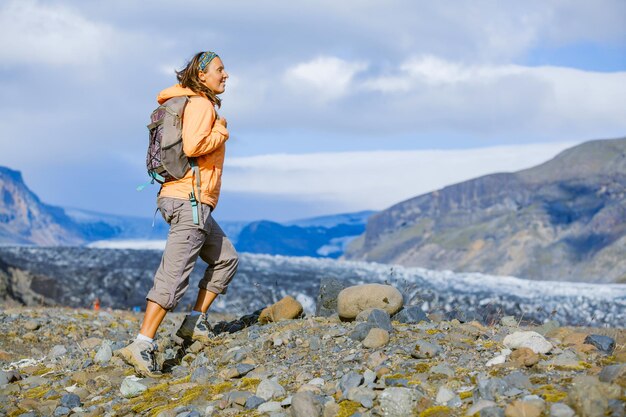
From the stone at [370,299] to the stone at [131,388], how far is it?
7.64ft

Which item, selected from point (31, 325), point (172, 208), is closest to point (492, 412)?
point (172, 208)

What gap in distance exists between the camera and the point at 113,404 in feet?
21.7

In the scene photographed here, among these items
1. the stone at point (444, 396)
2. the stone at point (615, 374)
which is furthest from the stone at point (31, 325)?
the stone at point (615, 374)

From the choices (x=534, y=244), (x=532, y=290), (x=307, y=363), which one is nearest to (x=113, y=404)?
(x=307, y=363)

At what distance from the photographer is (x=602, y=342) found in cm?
643

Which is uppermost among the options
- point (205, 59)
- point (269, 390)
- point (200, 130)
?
point (205, 59)

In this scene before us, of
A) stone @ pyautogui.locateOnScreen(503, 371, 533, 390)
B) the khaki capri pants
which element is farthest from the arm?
stone @ pyautogui.locateOnScreen(503, 371, 533, 390)

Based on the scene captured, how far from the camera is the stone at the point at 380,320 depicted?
708cm

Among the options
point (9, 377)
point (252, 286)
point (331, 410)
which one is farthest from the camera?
point (252, 286)

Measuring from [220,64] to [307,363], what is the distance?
289 cm

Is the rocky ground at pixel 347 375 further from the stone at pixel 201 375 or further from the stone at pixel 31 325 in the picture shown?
the stone at pixel 31 325

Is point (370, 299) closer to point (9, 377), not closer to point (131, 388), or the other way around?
point (131, 388)

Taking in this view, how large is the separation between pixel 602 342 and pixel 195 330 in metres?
3.95

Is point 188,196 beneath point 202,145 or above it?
beneath
